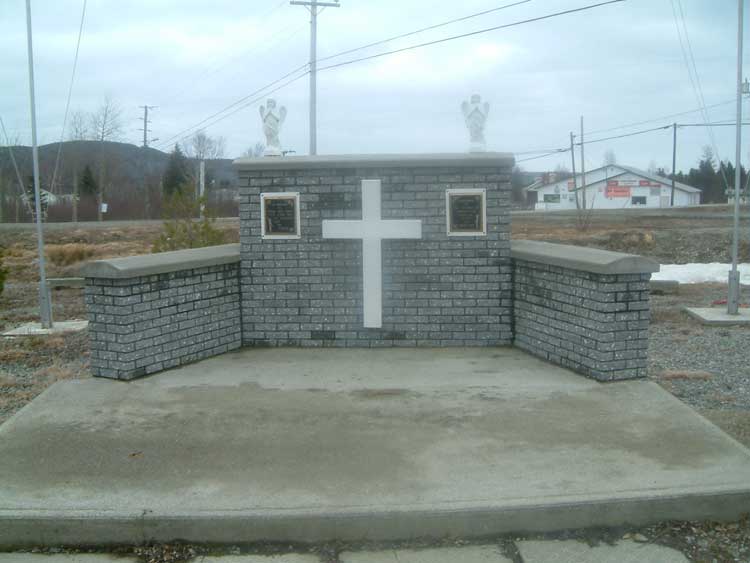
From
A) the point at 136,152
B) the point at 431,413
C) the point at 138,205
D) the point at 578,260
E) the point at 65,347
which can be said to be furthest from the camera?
the point at 136,152

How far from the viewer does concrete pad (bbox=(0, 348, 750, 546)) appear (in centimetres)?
416

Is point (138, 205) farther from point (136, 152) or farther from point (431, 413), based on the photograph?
point (431, 413)

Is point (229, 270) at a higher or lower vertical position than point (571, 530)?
higher

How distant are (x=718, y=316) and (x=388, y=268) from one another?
21.9ft

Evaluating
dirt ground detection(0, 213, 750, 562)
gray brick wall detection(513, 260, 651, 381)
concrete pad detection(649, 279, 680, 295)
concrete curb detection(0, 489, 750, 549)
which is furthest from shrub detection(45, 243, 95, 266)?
concrete curb detection(0, 489, 750, 549)

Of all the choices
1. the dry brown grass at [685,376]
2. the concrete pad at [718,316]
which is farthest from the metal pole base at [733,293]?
the dry brown grass at [685,376]

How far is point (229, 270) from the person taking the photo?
26.3 ft

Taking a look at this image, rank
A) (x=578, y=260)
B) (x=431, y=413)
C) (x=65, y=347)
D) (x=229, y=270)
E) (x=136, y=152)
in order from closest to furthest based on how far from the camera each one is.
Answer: (x=431, y=413), (x=578, y=260), (x=229, y=270), (x=65, y=347), (x=136, y=152)

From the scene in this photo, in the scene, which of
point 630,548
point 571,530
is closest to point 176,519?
point 571,530

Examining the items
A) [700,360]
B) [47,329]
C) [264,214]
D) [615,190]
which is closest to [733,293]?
[700,360]

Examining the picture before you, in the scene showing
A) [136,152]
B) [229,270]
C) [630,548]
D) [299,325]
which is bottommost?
[630,548]

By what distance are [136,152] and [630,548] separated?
91.3 metres

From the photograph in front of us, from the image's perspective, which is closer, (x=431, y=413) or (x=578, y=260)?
(x=431, y=413)

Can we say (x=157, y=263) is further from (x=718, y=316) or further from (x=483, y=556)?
(x=718, y=316)
